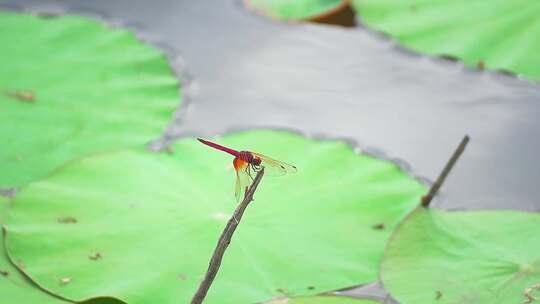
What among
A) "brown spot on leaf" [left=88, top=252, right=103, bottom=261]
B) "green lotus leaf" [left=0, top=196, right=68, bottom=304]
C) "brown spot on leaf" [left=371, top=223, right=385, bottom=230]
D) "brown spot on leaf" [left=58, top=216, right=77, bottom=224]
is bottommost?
"green lotus leaf" [left=0, top=196, right=68, bottom=304]

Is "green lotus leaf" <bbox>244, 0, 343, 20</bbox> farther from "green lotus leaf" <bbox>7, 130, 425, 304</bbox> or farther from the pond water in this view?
"green lotus leaf" <bbox>7, 130, 425, 304</bbox>

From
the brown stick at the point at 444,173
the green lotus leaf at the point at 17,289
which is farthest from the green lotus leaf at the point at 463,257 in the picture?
the green lotus leaf at the point at 17,289

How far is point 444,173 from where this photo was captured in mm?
2119

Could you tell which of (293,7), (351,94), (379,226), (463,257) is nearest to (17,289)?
(379,226)

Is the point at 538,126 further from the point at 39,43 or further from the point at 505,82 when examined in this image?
the point at 39,43

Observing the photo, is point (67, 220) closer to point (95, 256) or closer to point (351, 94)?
point (95, 256)

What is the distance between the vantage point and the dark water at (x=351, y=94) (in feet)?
8.11

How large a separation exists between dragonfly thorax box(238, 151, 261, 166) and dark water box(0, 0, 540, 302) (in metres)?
0.71

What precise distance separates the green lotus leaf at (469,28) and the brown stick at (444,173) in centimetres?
85

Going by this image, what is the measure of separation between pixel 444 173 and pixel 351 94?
2.60 feet

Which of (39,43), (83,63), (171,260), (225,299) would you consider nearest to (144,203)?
(171,260)

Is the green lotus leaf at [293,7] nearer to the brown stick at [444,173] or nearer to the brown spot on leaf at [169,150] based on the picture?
the brown spot on leaf at [169,150]

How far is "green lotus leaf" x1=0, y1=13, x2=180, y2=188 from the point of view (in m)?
2.52

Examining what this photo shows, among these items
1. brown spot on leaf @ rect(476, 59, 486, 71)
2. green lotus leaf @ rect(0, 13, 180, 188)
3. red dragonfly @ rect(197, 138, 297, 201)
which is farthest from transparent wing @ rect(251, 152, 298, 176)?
brown spot on leaf @ rect(476, 59, 486, 71)
